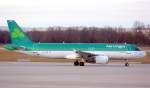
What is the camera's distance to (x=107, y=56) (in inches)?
1667

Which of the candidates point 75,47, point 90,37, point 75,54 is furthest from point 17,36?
point 90,37

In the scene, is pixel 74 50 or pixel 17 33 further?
pixel 17 33

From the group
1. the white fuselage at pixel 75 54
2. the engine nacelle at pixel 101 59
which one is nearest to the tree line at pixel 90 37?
the white fuselage at pixel 75 54

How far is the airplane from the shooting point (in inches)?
1663

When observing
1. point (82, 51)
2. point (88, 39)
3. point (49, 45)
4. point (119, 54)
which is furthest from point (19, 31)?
point (88, 39)

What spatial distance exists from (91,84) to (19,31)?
22.1m

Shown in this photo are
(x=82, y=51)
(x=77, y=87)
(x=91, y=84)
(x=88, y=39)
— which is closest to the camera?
(x=77, y=87)

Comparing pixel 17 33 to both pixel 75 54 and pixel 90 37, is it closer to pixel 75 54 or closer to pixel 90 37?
pixel 75 54

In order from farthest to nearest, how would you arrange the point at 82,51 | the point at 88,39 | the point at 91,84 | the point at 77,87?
the point at 88,39 < the point at 82,51 < the point at 91,84 < the point at 77,87

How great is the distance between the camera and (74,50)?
42250 millimetres

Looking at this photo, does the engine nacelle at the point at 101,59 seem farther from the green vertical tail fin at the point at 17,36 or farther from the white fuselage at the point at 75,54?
the green vertical tail fin at the point at 17,36

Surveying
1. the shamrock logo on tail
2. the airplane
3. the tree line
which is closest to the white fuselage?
the airplane

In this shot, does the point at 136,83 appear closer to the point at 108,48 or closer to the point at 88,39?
the point at 108,48

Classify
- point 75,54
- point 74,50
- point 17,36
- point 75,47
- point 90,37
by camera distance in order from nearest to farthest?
1. point 74,50
2. point 75,54
3. point 75,47
4. point 17,36
5. point 90,37
